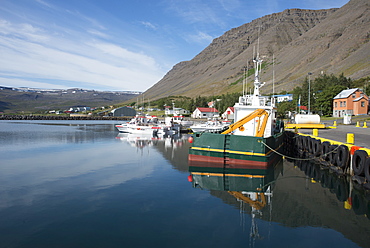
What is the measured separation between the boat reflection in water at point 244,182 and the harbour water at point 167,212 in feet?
0.55

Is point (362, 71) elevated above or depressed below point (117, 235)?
above

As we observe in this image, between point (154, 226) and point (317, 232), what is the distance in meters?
6.15

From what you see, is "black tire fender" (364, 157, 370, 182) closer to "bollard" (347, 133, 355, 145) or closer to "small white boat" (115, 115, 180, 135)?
"bollard" (347, 133, 355, 145)

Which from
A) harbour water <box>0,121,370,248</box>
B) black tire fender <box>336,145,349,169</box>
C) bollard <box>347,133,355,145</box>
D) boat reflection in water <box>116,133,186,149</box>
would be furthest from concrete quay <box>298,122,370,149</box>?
boat reflection in water <box>116,133,186,149</box>

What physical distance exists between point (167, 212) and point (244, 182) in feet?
23.5

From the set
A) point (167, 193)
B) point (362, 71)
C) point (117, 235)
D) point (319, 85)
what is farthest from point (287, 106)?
point (117, 235)

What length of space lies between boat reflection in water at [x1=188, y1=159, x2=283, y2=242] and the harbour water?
0.55 ft

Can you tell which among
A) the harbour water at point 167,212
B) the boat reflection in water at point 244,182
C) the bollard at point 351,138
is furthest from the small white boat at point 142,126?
the bollard at point 351,138

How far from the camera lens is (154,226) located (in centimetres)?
1054

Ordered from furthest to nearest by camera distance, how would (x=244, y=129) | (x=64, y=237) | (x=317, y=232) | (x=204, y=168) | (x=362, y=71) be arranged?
(x=362, y=71) → (x=244, y=129) → (x=204, y=168) → (x=317, y=232) → (x=64, y=237)

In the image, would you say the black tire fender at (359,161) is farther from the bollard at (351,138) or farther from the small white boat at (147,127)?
the small white boat at (147,127)

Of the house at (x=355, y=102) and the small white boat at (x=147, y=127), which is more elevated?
the house at (x=355, y=102)

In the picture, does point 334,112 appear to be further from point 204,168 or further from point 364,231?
point 364,231

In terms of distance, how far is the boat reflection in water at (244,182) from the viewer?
13297mm
